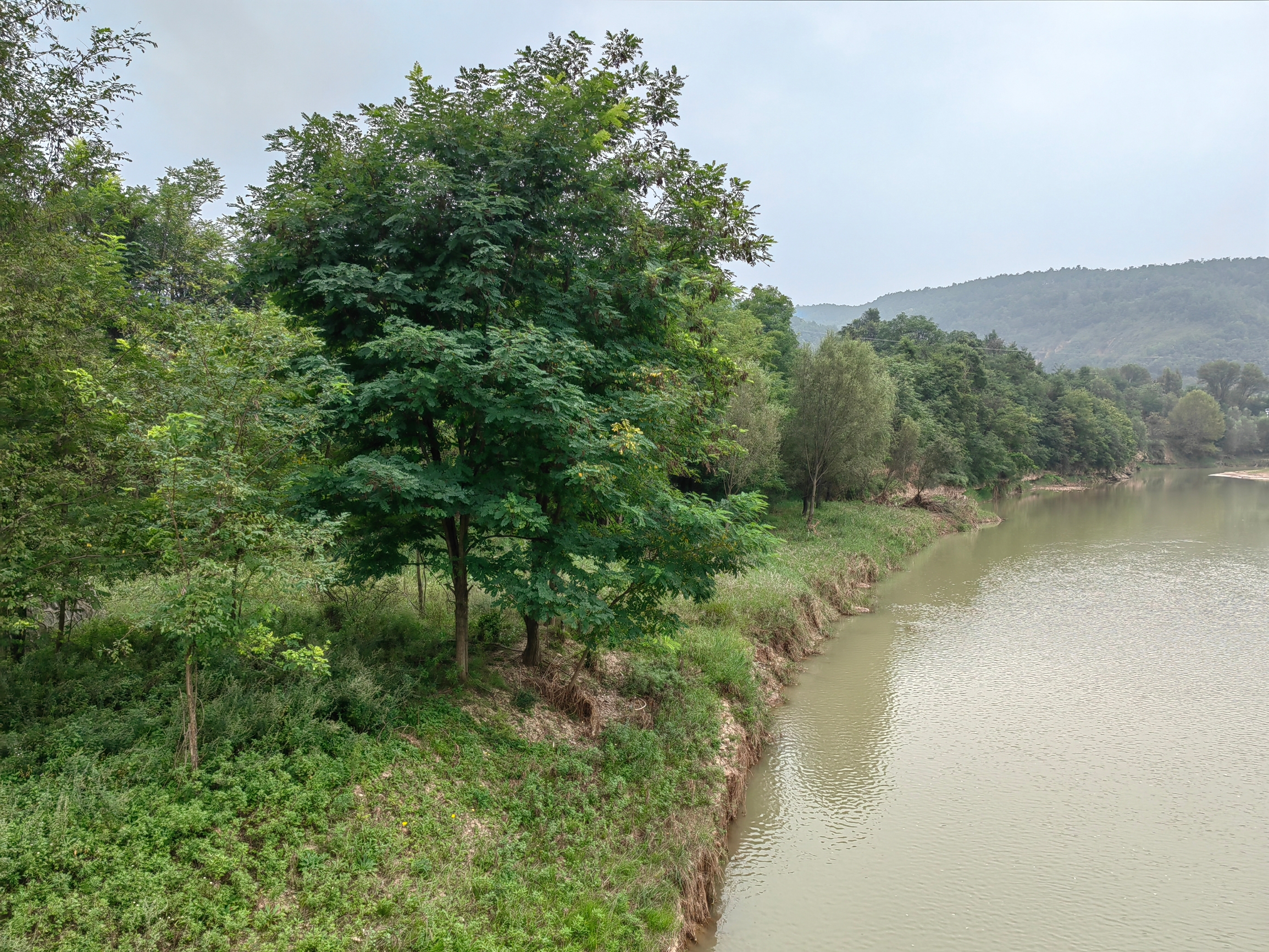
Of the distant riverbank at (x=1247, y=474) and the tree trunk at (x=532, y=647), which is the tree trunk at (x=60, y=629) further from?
the distant riverbank at (x=1247, y=474)

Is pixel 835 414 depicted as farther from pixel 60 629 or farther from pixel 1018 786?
pixel 60 629

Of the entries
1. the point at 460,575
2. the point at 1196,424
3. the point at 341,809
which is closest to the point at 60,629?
the point at 341,809

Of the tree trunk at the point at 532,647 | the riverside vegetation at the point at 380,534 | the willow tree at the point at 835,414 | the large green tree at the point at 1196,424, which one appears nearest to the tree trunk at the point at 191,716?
the riverside vegetation at the point at 380,534

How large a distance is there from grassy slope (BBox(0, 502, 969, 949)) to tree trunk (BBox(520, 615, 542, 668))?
1.40ft

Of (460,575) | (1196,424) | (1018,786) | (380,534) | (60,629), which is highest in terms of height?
(380,534)

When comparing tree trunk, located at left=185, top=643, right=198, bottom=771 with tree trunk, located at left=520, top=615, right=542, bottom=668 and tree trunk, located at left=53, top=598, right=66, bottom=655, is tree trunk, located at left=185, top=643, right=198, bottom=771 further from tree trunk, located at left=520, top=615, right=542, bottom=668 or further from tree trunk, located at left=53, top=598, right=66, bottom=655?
tree trunk, located at left=520, top=615, right=542, bottom=668

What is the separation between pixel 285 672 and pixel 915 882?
30.2 ft

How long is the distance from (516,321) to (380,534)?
3.75 meters

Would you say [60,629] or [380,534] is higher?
[380,534]

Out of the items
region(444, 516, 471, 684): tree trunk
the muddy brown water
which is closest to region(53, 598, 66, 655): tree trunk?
region(444, 516, 471, 684): tree trunk

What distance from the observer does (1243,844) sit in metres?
11.0

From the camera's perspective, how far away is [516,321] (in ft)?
33.5

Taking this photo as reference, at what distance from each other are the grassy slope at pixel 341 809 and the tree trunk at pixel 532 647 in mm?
427

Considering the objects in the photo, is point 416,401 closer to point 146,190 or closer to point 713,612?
point 713,612
